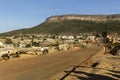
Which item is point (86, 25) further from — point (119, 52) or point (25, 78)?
point (25, 78)

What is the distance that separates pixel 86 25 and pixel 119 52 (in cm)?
10876

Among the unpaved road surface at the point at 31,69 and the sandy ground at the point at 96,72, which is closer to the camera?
the sandy ground at the point at 96,72

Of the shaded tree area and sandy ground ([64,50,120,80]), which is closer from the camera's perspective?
sandy ground ([64,50,120,80])

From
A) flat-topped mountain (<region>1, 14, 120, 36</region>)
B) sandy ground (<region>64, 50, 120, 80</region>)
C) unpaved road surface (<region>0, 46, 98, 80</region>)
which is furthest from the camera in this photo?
flat-topped mountain (<region>1, 14, 120, 36</region>)

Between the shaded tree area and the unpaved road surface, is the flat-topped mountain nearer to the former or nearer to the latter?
the shaded tree area

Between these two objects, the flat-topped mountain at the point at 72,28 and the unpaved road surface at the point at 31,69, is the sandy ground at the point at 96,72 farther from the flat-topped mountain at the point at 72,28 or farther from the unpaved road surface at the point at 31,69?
the flat-topped mountain at the point at 72,28

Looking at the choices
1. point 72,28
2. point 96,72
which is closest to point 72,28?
point 72,28

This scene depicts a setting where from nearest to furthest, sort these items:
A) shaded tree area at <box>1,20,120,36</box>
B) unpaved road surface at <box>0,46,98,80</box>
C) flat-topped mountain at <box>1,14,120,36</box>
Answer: unpaved road surface at <box>0,46,98,80</box> → shaded tree area at <box>1,20,120,36</box> → flat-topped mountain at <box>1,14,120,36</box>

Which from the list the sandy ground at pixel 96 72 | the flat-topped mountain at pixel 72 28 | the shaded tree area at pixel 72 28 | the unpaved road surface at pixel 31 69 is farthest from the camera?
the flat-topped mountain at pixel 72 28

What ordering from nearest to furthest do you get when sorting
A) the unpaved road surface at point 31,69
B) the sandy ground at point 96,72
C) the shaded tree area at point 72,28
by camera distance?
the sandy ground at point 96,72, the unpaved road surface at point 31,69, the shaded tree area at point 72,28

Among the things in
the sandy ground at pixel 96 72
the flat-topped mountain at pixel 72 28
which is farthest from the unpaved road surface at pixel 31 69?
the flat-topped mountain at pixel 72 28

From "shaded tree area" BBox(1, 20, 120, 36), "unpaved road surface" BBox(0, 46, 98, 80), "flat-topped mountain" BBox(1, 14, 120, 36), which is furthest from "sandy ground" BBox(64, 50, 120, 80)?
"shaded tree area" BBox(1, 20, 120, 36)

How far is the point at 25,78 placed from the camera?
18172mm

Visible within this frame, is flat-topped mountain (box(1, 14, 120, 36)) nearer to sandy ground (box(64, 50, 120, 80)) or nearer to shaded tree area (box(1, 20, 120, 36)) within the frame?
shaded tree area (box(1, 20, 120, 36))
